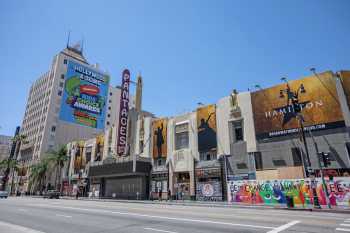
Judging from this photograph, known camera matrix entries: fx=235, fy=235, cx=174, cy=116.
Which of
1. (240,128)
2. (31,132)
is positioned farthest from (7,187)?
(240,128)

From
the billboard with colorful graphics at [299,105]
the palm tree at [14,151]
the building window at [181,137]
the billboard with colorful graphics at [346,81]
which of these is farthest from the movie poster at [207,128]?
the palm tree at [14,151]

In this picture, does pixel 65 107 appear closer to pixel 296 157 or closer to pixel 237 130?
pixel 237 130

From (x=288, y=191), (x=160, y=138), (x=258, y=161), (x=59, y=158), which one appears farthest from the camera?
(x=59, y=158)

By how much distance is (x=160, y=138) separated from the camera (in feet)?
136

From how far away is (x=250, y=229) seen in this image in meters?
9.03

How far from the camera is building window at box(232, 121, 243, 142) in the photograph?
108 feet

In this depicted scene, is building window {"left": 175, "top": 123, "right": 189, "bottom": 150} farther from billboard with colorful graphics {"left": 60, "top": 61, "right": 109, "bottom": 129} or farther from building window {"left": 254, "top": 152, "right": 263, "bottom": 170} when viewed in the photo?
billboard with colorful graphics {"left": 60, "top": 61, "right": 109, "bottom": 129}

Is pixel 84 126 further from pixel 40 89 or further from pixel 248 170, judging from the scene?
pixel 248 170

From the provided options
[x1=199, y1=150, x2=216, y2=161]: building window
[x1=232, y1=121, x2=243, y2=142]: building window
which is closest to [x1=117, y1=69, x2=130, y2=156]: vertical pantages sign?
[x1=199, y1=150, x2=216, y2=161]: building window

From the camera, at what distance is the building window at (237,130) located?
33.0 m

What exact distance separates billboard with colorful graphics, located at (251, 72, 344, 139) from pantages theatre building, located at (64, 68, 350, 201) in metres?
0.09

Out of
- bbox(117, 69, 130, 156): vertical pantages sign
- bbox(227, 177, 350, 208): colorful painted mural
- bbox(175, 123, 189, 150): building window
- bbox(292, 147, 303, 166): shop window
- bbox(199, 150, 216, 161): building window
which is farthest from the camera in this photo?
bbox(117, 69, 130, 156): vertical pantages sign

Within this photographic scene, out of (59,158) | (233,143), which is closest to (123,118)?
(233,143)

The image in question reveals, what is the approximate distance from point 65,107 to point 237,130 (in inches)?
2548
